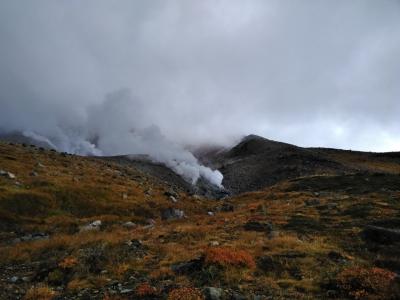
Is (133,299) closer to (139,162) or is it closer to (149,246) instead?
(149,246)

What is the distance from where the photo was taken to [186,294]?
12.6 m

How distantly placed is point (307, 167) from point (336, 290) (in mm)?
97674

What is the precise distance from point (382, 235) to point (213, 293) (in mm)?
13148

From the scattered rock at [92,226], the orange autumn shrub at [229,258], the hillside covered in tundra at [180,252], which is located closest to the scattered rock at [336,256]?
the hillside covered in tundra at [180,252]

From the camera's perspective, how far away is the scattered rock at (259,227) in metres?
27.5

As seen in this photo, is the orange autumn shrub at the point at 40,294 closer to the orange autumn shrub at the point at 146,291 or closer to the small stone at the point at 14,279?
the small stone at the point at 14,279

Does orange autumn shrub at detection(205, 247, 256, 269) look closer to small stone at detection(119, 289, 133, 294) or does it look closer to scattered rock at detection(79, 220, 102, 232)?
small stone at detection(119, 289, 133, 294)

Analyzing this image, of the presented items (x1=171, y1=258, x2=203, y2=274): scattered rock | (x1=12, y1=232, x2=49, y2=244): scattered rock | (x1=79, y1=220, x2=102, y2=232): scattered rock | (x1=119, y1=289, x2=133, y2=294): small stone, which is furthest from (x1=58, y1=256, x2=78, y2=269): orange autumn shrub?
(x1=79, y1=220, x2=102, y2=232): scattered rock

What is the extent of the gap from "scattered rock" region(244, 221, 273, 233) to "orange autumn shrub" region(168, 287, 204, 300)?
47.6 feet

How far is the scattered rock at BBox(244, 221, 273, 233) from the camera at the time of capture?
27511mm

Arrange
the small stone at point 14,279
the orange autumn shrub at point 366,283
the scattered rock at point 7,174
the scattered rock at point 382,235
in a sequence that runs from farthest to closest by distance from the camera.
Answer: the scattered rock at point 7,174 → the scattered rock at point 382,235 → the small stone at point 14,279 → the orange autumn shrub at point 366,283

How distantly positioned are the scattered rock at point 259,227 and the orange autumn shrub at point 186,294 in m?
14.5

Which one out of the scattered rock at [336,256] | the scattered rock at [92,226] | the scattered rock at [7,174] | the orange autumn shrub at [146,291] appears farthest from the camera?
the scattered rock at [7,174]

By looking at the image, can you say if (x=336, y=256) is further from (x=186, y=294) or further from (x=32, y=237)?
(x=32, y=237)
